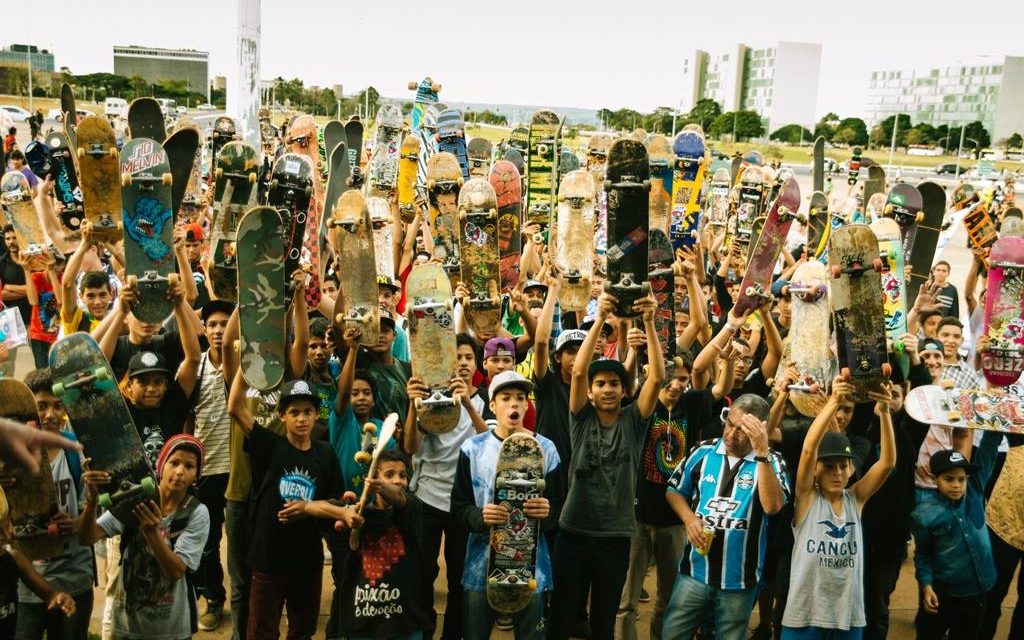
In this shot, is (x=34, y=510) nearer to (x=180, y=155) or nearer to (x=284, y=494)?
(x=284, y=494)

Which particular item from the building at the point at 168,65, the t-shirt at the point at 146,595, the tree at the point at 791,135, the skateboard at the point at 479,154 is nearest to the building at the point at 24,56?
the building at the point at 168,65

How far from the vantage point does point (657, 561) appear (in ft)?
15.4

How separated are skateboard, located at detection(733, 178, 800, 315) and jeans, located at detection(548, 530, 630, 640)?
1.75 metres

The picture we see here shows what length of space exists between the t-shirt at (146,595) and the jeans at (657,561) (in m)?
2.11

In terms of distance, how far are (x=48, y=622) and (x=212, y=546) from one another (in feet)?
3.55

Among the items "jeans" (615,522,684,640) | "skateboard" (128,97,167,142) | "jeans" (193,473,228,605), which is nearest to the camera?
"jeans" (615,522,684,640)

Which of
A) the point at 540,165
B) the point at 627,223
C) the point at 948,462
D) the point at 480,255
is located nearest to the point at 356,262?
the point at 480,255

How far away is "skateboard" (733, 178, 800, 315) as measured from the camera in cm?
543

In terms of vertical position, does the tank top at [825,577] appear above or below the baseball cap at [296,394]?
below

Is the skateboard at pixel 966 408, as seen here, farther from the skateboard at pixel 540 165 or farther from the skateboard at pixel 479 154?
the skateboard at pixel 479 154

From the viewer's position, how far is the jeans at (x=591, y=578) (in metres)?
4.20

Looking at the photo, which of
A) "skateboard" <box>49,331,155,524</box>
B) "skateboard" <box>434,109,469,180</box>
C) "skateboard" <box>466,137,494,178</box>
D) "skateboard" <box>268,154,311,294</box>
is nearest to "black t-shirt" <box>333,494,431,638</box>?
"skateboard" <box>49,331,155,524</box>

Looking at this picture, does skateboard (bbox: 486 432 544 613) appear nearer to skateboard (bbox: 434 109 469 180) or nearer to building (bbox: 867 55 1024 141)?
skateboard (bbox: 434 109 469 180)

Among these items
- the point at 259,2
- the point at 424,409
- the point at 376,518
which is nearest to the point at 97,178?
the point at 424,409
